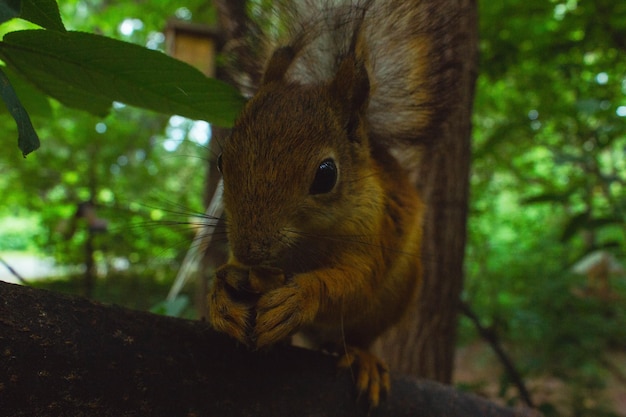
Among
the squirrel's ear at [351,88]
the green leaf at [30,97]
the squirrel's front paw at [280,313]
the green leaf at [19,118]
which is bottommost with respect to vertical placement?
the squirrel's front paw at [280,313]

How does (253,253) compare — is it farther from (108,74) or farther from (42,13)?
(42,13)

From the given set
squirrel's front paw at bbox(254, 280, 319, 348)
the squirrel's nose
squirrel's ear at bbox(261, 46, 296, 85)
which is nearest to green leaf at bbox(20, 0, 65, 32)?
the squirrel's nose

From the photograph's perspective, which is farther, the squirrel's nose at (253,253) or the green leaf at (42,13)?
the squirrel's nose at (253,253)

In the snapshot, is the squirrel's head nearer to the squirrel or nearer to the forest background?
the squirrel

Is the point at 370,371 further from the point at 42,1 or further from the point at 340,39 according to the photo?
the point at 42,1

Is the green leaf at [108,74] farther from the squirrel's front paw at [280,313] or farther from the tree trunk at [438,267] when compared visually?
the tree trunk at [438,267]

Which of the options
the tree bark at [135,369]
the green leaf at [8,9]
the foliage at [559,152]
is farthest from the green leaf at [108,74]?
the foliage at [559,152]
